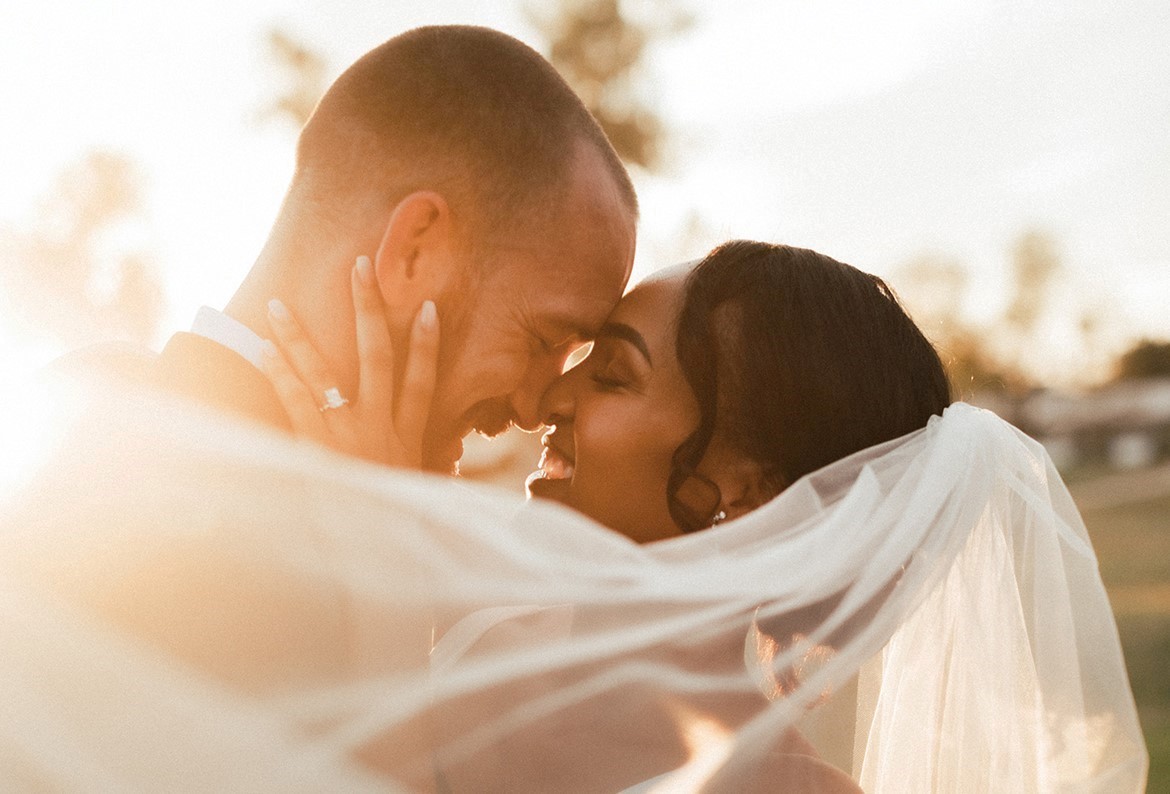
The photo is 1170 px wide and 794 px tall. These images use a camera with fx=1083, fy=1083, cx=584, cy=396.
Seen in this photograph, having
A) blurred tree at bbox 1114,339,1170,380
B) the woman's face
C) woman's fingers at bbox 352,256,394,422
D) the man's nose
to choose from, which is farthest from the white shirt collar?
blurred tree at bbox 1114,339,1170,380

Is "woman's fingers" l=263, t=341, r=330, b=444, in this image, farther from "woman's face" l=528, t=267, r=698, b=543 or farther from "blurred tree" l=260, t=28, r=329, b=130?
"blurred tree" l=260, t=28, r=329, b=130

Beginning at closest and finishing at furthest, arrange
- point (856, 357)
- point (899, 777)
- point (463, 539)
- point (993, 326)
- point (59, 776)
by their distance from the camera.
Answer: point (59, 776) < point (463, 539) < point (899, 777) < point (856, 357) < point (993, 326)

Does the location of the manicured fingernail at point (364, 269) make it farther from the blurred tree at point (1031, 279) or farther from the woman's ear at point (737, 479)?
the blurred tree at point (1031, 279)

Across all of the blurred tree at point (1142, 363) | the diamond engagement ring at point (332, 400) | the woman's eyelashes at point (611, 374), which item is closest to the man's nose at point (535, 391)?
the woman's eyelashes at point (611, 374)

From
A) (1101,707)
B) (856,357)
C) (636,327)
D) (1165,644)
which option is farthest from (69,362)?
(1165,644)

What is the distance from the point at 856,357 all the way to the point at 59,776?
2.18m

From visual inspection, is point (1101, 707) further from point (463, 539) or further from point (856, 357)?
point (463, 539)

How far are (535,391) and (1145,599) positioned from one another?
15.1 metres

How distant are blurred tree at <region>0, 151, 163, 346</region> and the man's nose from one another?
5.91 metres

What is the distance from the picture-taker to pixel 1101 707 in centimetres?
246

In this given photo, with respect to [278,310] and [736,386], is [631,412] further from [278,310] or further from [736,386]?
[278,310]

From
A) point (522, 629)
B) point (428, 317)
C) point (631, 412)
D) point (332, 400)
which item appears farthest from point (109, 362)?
point (631, 412)

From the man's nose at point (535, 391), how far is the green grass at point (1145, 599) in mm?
6612

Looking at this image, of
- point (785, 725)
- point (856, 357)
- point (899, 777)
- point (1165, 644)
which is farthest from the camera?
point (1165, 644)
